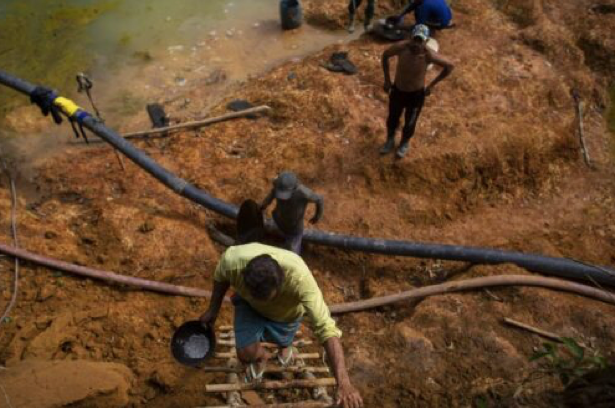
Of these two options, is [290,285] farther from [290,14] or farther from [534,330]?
[290,14]

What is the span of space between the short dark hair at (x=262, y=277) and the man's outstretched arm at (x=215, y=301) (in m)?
0.56

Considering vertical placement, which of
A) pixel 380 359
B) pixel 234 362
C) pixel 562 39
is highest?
pixel 562 39

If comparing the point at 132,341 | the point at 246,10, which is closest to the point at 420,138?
the point at 132,341

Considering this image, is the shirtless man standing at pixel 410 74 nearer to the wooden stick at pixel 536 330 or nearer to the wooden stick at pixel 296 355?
the wooden stick at pixel 536 330

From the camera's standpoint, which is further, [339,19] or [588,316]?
[339,19]

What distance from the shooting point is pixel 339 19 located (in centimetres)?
934

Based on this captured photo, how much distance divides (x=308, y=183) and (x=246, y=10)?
5226 millimetres

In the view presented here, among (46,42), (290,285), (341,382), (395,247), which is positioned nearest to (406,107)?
(395,247)

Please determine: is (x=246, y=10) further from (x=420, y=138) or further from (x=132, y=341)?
(x=132, y=341)

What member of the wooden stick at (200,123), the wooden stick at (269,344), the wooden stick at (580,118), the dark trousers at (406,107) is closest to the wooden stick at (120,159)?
the wooden stick at (200,123)

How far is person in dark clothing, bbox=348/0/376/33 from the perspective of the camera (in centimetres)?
882

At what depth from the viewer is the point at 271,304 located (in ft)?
10.6

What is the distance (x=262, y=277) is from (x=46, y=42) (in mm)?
8557

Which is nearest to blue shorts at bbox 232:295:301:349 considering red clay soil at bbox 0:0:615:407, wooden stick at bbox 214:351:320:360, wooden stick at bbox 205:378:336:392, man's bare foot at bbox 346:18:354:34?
wooden stick at bbox 205:378:336:392
